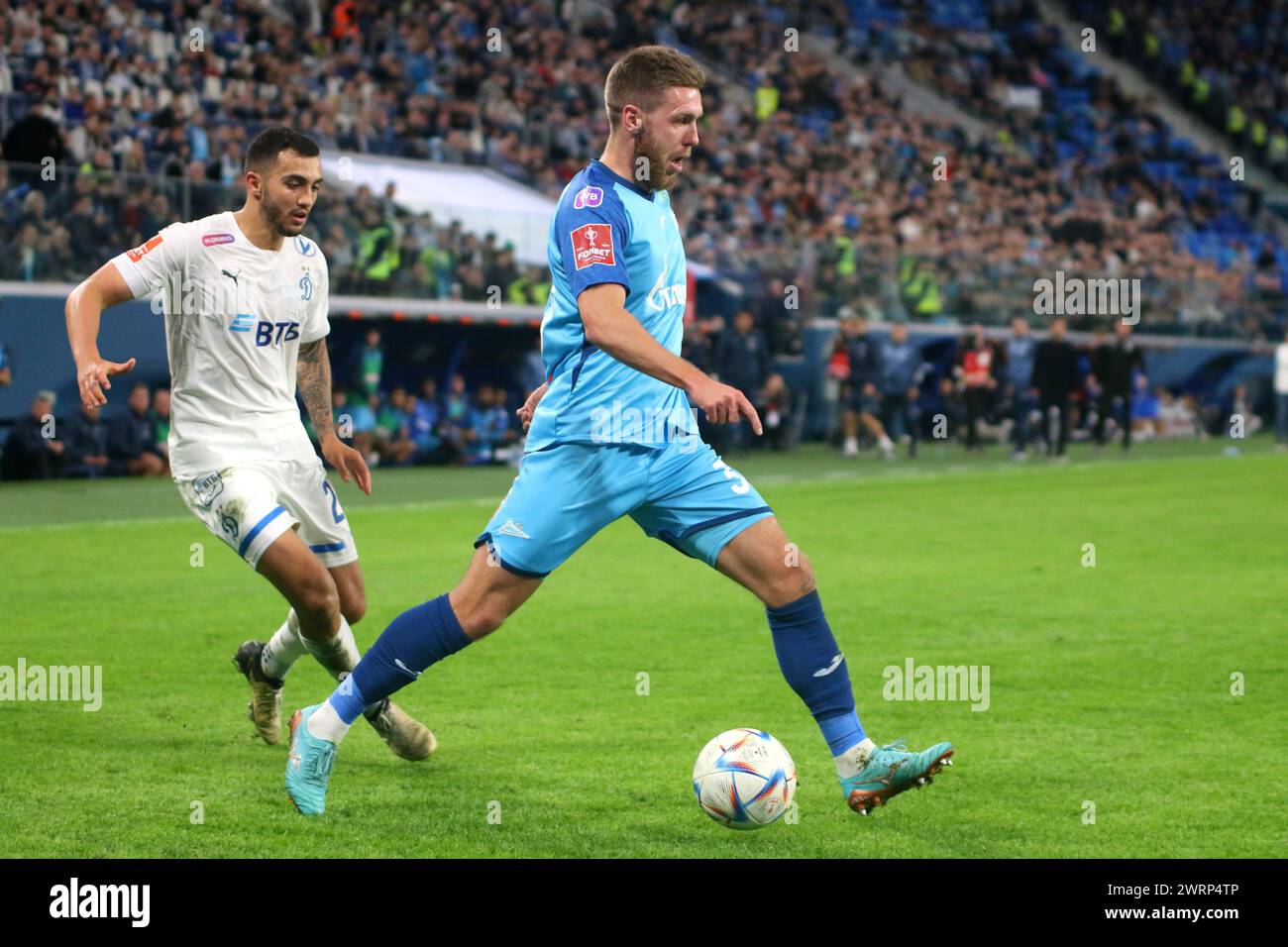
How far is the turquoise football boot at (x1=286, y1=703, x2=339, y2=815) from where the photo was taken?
5.51 metres

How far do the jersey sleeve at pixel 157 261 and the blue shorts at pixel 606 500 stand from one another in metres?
1.77

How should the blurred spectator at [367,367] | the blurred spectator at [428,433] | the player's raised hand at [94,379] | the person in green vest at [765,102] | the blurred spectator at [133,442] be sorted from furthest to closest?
the person in green vest at [765,102], the blurred spectator at [428,433], the blurred spectator at [367,367], the blurred spectator at [133,442], the player's raised hand at [94,379]

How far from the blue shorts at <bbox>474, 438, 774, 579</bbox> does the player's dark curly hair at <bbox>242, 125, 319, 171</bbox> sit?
1.66m

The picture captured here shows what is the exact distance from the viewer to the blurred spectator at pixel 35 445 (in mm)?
18531

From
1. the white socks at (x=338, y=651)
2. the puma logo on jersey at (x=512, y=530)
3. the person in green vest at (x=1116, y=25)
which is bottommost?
the white socks at (x=338, y=651)

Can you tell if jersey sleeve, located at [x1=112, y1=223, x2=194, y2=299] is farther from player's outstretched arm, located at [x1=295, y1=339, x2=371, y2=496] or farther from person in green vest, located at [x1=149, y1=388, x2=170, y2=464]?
person in green vest, located at [x1=149, y1=388, x2=170, y2=464]

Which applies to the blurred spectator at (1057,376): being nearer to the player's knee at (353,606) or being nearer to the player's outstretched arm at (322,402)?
the player's outstretched arm at (322,402)

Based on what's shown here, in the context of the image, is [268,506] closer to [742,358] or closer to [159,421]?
[159,421]

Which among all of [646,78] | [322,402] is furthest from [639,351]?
[322,402]

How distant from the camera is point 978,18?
4475 cm

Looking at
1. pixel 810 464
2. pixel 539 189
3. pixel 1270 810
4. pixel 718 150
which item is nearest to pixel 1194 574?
pixel 1270 810

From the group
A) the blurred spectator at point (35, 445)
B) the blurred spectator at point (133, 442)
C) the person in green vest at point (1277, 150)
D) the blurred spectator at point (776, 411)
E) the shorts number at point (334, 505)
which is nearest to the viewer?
the shorts number at point (334, 505)

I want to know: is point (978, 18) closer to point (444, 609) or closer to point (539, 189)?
point (539, 189)

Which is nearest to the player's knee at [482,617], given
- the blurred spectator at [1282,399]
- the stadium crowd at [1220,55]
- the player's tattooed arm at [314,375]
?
the player's tattooed arm at [314,375]
